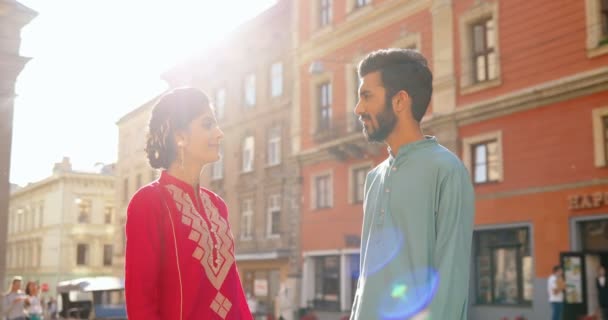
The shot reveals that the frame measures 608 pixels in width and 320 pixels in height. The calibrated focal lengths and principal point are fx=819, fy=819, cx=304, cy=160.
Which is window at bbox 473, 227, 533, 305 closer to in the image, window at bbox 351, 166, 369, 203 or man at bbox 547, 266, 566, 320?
man at bbox 547, 266, 566, 320

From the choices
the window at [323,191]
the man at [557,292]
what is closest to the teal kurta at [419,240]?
the man at [557,292]

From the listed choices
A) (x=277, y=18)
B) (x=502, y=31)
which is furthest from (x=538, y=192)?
(x=277, y=18)

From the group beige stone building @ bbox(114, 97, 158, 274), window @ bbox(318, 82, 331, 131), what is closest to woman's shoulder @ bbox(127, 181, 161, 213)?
window @ bbox(318, 82, 331, 131)

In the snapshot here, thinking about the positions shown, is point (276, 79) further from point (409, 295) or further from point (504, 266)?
point (409, 295)

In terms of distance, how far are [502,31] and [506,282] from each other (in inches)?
273

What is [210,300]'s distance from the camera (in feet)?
11.7

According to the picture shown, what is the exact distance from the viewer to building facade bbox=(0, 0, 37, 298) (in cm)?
Result: 1377

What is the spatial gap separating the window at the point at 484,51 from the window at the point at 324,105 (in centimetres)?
791

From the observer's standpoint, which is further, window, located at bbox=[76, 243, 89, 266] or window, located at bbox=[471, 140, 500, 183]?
window, located at bbox=[76, 243, 89, 266]

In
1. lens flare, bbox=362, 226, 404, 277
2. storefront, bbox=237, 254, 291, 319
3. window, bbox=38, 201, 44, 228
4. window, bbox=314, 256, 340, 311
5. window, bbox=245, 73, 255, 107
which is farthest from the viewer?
window, bbox=38, 201, 44, 228

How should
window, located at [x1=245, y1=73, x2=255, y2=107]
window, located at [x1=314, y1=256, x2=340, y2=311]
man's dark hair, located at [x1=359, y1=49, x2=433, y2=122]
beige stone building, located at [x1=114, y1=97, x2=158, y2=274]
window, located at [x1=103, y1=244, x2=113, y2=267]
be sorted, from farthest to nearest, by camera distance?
window, located at [x1=103, y1=244, x2=113, y2=267] < beige stone building, located at [x1=114, y1=97, x2=158, y2=274] < window, located at [x1=245, y1=73, x2=255, y2=107] < window, located at [x1=314, y1=256, x2=340, y2=311] < man's dark hair, located at [x1=359, y1=49, x2=433, y2=122]

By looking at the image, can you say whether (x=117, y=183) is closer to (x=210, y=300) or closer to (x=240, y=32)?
(x=240, y=32)

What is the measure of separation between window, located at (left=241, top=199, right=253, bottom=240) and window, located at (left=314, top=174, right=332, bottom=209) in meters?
5.34

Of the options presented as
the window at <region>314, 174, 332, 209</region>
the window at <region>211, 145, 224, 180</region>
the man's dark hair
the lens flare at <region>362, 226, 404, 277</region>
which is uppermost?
the window at <region>211, 145, 224, 180</region>
